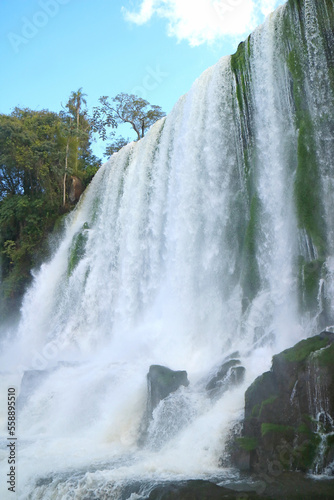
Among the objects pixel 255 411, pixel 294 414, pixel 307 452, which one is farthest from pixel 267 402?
pixel 307 452

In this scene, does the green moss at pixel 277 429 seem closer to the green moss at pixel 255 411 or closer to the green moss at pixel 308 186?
the green moss at pixel 255 411

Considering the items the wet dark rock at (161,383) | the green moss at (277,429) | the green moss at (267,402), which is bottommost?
the green moss at (277,429)

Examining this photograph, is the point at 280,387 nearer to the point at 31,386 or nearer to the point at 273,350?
the point at 273,350

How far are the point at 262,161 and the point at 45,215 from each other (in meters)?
13.2

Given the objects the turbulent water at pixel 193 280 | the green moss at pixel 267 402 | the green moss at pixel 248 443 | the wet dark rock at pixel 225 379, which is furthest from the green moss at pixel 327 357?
the wet dark rock at pixel 225 379

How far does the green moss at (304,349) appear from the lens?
7.21m

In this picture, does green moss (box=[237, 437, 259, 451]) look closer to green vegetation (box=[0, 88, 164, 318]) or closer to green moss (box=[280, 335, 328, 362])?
green moss (box=[280, 335, 328, 362])

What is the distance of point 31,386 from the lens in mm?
12461

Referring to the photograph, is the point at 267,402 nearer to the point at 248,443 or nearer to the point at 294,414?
the point at 294,414

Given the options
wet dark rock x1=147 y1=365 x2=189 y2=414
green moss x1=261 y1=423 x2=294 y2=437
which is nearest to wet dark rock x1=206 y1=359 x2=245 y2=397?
wet dark rock x1=147 y1=365 x2=189 y2=414

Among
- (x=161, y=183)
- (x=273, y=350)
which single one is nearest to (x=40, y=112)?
(x=161, y=183)

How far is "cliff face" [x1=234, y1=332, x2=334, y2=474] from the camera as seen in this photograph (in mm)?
6426

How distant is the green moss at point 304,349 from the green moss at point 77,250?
42.0ft

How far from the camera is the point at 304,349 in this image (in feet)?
24.0
